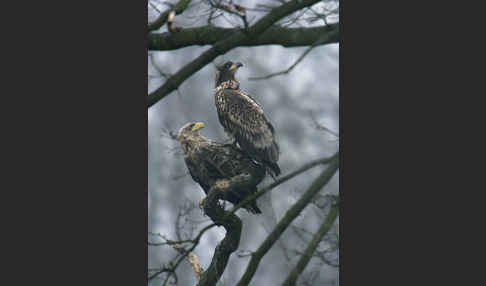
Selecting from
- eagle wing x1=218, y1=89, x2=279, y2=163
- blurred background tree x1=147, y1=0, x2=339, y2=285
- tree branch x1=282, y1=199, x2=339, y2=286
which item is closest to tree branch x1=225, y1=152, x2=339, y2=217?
blurred background tree x1=147, y1=0, x2=339, y2=285

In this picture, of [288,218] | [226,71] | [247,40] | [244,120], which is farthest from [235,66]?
[288,218]

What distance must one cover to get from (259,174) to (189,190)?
1.94 ft

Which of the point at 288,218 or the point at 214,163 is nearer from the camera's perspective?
the point at 288,218

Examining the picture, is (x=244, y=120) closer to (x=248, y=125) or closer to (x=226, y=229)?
(x=248, y=125)

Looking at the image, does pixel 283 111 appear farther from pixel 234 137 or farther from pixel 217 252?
pixel 217 252

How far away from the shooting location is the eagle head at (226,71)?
18.3 ft

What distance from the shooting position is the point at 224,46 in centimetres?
554

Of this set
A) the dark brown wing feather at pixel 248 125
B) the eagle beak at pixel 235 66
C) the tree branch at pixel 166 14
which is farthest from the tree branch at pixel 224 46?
the tree branch at pixel 166 14

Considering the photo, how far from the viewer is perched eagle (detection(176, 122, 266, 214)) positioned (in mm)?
5465

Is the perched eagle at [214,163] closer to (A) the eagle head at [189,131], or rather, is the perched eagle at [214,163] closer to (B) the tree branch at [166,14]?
(A) the eagle head at [189,131]

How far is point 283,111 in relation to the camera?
5.44 m

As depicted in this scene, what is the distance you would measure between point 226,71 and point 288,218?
1251mm

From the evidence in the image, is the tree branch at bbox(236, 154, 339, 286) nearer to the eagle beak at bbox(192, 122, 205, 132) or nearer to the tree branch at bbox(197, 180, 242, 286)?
the tree branch at bbox(197, 180, 242, 286)

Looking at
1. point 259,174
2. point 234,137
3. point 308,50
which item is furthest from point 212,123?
point 308,50
